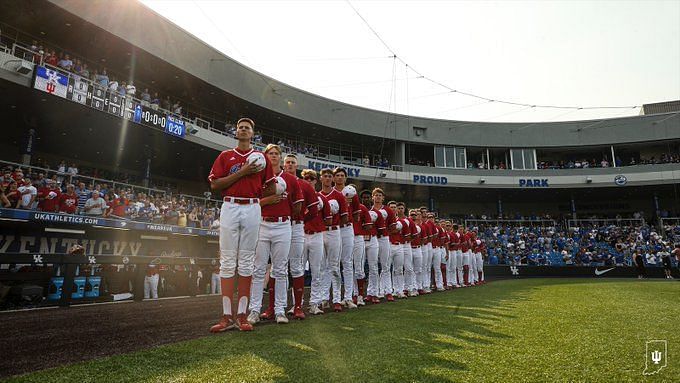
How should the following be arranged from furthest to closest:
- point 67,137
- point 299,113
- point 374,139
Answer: point 374,139 < point 299,113 < point 67,137

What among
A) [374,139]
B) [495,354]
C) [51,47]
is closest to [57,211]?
[51,47]

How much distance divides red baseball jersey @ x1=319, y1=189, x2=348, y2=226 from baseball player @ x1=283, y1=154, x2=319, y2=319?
0.85 meters

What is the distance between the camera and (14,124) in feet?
61.4

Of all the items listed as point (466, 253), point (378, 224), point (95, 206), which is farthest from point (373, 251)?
point (95, 206)

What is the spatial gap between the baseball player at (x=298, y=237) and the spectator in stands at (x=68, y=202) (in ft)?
34.3

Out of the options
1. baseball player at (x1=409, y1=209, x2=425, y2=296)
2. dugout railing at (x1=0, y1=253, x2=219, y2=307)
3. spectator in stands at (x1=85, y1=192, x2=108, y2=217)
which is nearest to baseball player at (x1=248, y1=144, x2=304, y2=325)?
dugout railing at (x1=0, y1=253, x2=219, y2=307)

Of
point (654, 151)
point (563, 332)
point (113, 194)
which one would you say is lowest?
point (563, 332)

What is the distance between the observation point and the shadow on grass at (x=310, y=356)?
2.74 metres

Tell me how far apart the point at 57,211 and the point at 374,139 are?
2806cm

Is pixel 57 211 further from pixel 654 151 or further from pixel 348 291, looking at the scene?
pixel 654 151

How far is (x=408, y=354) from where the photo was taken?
11.1 ft

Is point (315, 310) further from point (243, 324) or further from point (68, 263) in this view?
point (68, 263)

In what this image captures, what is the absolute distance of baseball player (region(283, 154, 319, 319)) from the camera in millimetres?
6169

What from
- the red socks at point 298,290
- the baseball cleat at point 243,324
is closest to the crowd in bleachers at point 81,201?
the red socks at point 298,290
